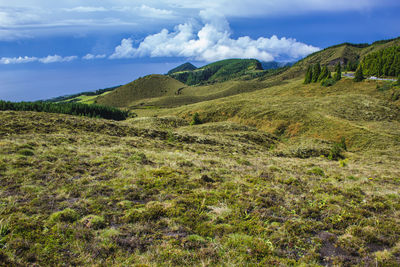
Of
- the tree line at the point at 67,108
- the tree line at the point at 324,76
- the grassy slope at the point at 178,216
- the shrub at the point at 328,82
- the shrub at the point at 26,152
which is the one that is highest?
the tree line at the point at 324,76

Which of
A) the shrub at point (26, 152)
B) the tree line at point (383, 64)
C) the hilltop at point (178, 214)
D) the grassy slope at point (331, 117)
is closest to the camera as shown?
the hilltop at point (178, 214)

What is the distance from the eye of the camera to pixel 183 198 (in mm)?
9141

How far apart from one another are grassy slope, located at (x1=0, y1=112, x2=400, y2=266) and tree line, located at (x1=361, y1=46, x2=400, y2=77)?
4296 inches

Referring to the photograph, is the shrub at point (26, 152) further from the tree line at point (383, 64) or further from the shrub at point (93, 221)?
the tree line at point (383, 64)

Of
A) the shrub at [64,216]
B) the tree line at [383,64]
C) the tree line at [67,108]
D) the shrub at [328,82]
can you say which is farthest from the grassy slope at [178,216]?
the tree line at [383,64]

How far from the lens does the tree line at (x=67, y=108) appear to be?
8488 centimetres

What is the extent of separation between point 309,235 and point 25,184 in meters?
12.3

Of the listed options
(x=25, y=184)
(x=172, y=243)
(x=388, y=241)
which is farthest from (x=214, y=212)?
(x=25, y=184)

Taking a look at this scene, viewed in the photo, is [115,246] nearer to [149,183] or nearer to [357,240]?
[149,183]

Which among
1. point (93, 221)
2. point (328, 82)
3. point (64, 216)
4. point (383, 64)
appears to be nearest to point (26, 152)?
point (64, 216)

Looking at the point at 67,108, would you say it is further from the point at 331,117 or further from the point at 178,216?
the point at 178,216

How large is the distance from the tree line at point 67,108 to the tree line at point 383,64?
426ft

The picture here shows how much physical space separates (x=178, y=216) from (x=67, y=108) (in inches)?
4638

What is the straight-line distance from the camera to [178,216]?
7.86 metres
